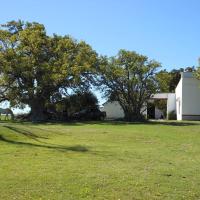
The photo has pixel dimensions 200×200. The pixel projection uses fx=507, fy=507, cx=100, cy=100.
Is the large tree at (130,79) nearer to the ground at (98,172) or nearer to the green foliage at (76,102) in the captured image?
the green foliage at (76,102)

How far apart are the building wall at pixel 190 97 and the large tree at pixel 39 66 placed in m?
11.3

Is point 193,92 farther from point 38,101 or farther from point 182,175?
point 182,175

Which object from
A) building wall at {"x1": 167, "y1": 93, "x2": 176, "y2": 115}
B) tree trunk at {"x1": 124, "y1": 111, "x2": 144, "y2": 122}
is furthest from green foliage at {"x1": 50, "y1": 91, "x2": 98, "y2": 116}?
building wall at {"x1": 167, "y1": 93, "x2": 176, "y2": 115}

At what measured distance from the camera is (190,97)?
53.2 m

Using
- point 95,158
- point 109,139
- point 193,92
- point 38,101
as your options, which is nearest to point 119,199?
point 95,158

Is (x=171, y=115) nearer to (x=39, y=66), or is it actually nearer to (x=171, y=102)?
(x=171, y=102)

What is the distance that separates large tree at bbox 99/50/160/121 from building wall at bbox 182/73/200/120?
19.2 ft

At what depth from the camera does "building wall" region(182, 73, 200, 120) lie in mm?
53062

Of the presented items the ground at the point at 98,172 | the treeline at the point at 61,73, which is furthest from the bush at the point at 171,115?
the ground at the point at 98,172

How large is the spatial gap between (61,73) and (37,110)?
4794mm

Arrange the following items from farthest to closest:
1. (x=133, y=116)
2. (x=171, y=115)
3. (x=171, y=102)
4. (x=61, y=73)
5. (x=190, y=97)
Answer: (x=171, y=102) → (x=171, y=115) → (x=190, y=97) → (x=133, y=116) → (x=61, y=73)

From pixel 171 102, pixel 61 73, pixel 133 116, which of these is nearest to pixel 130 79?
pixel 133 116

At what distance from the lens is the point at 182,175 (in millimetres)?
11883

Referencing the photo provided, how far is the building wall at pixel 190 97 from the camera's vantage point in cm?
5306
